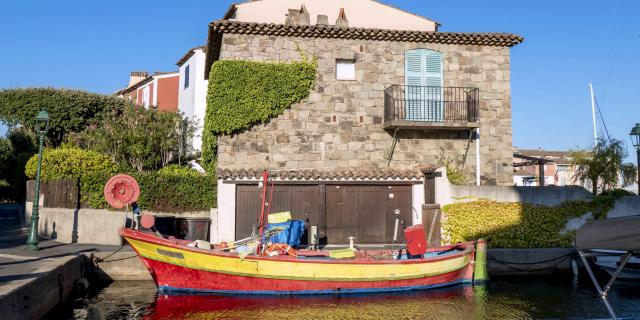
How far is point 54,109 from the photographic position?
28906mm

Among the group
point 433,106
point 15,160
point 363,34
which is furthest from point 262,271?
point 15,160

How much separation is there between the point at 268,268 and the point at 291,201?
6.12 meters

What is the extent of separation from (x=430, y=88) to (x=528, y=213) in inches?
230

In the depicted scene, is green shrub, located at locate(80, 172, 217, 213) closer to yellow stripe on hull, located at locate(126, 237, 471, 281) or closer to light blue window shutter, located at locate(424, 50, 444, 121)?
yellow stripe on hull, located at locate(126, 237, 471, 281)

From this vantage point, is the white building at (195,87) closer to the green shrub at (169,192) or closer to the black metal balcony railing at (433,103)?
the green shrub at (169,192)

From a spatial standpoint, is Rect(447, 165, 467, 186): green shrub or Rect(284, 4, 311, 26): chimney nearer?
Rect(447, 165, 467, 186): green shrub

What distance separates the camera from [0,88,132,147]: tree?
29.0 m

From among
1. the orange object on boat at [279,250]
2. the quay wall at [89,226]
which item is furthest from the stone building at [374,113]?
the orange object on boat at [279,250]

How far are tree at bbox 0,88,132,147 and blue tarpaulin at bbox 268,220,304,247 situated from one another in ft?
57.1

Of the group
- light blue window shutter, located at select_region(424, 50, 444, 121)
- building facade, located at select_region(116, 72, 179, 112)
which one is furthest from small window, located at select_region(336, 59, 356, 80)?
building facade, located at select_region(116, 72, 179, 112)

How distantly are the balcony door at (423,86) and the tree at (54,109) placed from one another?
53.4 ft

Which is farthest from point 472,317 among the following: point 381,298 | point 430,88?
point 430,88

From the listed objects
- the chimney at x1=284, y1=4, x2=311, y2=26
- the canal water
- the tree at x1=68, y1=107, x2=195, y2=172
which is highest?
the chimney at x1=284, y1=4, x2=311, y2=26

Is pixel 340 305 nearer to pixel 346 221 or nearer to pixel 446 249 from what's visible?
pixel 446 249
